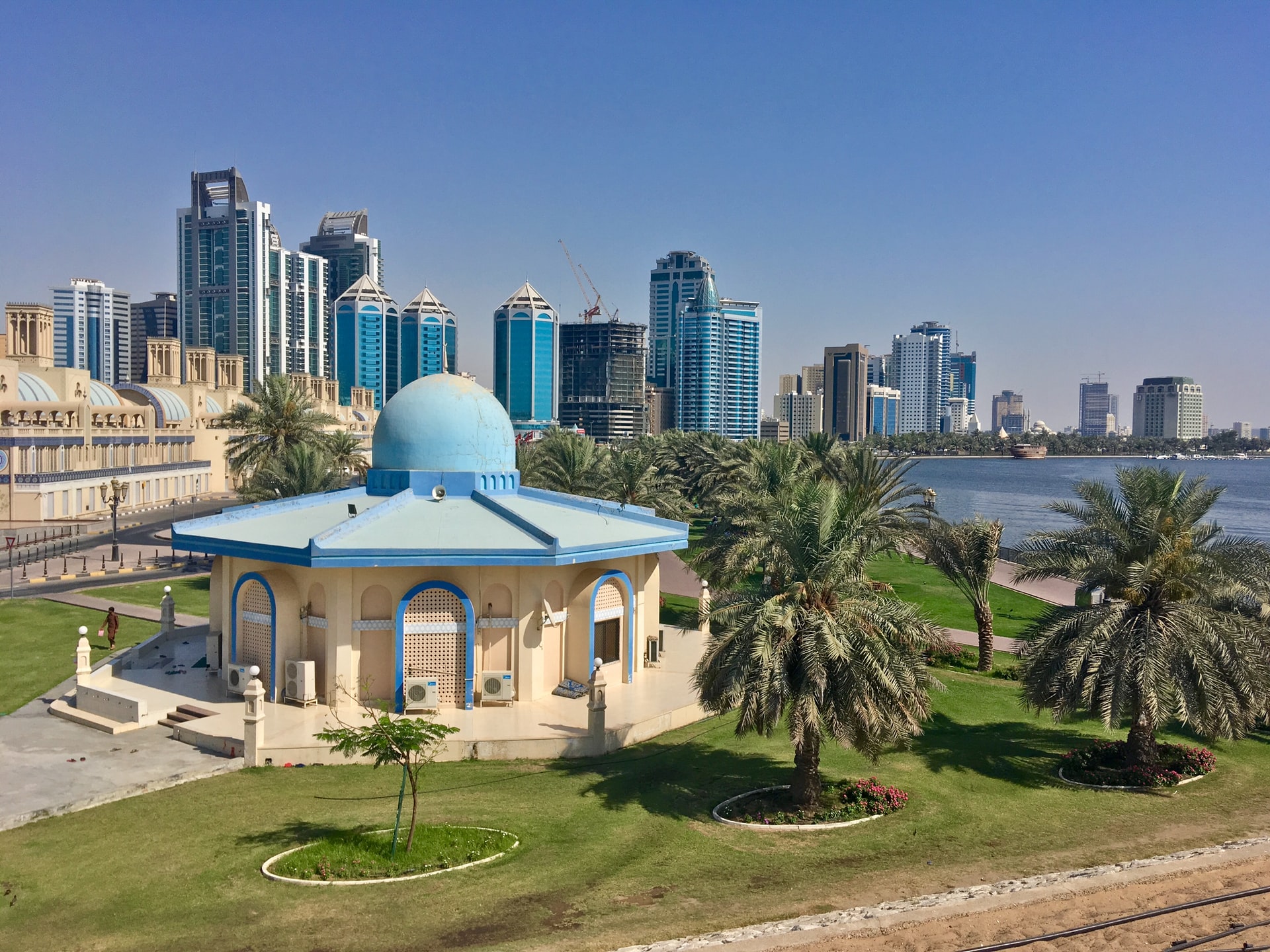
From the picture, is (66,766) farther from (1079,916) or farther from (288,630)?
(1079,916)

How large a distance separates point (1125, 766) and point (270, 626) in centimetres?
1771

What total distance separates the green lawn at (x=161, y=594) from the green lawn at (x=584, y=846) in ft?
62.3

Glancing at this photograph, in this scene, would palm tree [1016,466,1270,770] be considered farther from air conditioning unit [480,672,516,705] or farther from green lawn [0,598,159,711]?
green lawn [0,598,159,711]

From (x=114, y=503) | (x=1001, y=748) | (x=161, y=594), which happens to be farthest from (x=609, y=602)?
(x=114, y=503)

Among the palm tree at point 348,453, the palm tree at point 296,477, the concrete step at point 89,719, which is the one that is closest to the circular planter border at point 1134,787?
the concrete step at point 89,719

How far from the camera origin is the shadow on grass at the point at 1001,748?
57.2 feet

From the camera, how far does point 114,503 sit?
48781mm

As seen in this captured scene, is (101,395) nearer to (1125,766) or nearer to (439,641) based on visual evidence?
(439,641)

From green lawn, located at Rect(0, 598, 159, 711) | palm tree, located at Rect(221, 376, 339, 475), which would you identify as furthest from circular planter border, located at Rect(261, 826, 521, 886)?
palm tree, located at Rect(221, 376, 339, 475)

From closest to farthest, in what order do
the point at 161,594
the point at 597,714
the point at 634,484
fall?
the point at 597,714, the point at 161,594, the point at 634,484

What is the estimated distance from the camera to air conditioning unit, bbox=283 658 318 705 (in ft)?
66.7

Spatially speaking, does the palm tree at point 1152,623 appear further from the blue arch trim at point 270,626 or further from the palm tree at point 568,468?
the palm tree at point 568,468

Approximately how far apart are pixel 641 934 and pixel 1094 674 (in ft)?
31.1

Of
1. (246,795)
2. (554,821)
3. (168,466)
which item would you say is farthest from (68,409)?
(554,821)
